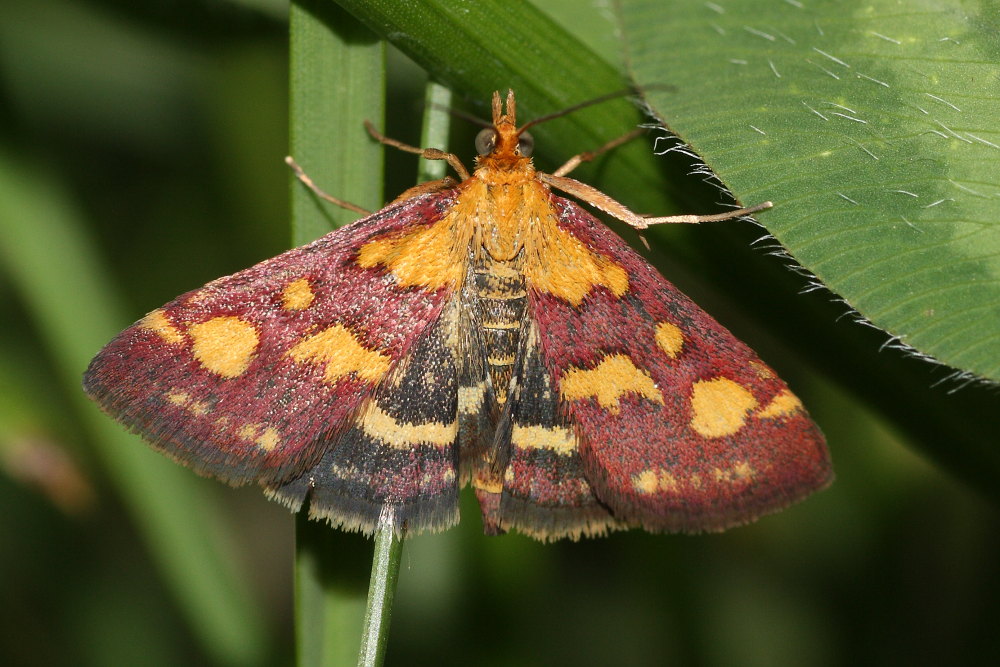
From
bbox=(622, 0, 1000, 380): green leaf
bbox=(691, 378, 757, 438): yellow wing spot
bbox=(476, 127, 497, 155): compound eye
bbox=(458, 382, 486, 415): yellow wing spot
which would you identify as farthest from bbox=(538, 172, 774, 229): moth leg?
bbox=(458, 382, 486, 415): yellow wing spot

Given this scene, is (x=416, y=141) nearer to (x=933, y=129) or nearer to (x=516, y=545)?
(x=516, y=545)

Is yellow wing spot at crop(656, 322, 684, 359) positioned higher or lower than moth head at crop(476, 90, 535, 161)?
lower

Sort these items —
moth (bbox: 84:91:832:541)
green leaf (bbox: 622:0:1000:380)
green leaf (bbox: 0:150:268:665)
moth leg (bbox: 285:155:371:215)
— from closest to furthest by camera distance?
green leaf (bbox: 622:0:1000:380)
moth (bbox: 84:91:832:541)
moth leg (bbox: 285:155:371:215)
green leaf (bbox: 0:150:268:665)

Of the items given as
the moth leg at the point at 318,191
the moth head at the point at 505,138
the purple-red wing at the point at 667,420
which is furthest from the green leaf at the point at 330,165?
the purple-red wing at the point at 667,420

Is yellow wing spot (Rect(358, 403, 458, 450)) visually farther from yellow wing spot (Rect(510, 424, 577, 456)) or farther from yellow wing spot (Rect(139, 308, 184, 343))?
yellow wing spot (Rect(139, 308, 184, 343))

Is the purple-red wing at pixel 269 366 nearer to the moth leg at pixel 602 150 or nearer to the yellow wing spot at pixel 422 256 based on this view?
the yellow wing spot at pixel 422 256

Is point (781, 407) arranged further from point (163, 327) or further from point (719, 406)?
point (163, 327)
